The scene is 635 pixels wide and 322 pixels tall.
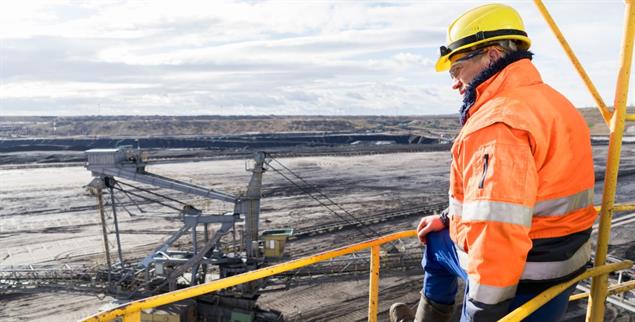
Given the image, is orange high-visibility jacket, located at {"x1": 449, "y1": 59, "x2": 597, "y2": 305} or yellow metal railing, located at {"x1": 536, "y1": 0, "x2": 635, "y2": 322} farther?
yellow metal railing, located at {"x1": 536, "y1": 0, "x2": 635, "y2": 322}

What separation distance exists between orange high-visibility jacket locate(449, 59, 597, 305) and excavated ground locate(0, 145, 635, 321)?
12120 mm

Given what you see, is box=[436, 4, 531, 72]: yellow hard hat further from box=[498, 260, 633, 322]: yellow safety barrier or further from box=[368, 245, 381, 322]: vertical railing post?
box=[368, 245, 381, 322]: vertical railing post

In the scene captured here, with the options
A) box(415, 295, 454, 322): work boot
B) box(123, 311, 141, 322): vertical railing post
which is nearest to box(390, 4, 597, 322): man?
box(415, 295, 454, 322): work boot

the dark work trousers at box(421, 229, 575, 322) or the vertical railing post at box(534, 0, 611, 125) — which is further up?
the vertical railing post at box(534, 0, 611, 125)

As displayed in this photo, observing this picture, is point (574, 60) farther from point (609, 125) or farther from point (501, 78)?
point (501, 78)

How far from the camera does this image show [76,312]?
48.4ft

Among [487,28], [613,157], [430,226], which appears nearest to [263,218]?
[430,226]

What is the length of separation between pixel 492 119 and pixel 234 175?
39.2 metres

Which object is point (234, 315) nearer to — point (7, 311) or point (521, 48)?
point (7, 311)

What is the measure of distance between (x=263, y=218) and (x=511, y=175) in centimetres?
2434

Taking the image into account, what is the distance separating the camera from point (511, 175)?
6.34 ft

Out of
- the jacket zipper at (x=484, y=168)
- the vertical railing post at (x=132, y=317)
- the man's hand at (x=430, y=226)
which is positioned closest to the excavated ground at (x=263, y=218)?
the man's hand at (x=430, y=226)

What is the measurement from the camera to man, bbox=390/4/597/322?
6.36 feet

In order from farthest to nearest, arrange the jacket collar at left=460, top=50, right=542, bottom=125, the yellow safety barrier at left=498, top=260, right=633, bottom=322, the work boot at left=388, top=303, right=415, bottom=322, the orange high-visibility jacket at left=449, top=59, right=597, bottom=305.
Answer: the work boot at left=388, top=303, right=415, bottom=322 < the jacket collar at left=460, top=50, right=542, bottom=125 < the yellow safety barrier at left=498, top=260, right=633, bottom=322 < the orange high-visibility jacket at left=449, top=59, right=597, bottom=305
